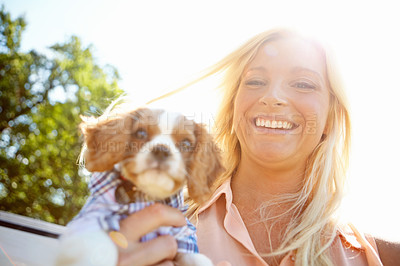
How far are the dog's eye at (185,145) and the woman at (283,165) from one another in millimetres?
1448

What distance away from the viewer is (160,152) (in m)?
1.49

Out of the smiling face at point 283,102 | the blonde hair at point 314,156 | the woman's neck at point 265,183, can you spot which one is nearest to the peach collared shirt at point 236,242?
the blonde hair at point 314,156

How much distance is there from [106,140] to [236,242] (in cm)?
184

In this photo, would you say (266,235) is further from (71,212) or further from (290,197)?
(71,212)

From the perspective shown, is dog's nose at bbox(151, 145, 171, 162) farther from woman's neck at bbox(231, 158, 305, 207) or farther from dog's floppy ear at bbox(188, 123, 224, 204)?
woman's neck at bbox(231, 158, 305, 207)

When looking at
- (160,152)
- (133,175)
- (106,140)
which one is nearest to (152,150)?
(160,152)

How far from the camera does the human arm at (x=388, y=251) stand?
10.5 ft

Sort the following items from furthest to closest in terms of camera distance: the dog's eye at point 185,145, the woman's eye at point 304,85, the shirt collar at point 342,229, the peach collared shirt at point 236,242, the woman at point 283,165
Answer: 1. the woman's eye at point 304,85
2. the shirt collar at point 342,229
3. the woman at point 283,165
4. the peach collared shirt at point 236,242
5. the dog's eye at point 185,145

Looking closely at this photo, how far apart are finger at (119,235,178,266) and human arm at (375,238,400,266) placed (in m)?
2.44

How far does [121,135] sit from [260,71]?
204 cm

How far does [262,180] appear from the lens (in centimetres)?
365

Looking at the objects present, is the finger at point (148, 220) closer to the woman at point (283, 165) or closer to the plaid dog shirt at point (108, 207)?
the plaid dog shirt at point (108, 207)

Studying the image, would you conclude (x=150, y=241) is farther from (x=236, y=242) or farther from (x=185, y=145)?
(x=236, y=242)

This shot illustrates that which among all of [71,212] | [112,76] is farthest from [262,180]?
[112,76]
